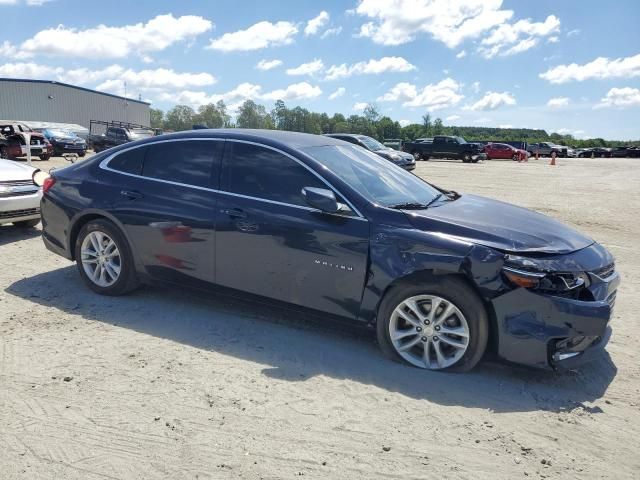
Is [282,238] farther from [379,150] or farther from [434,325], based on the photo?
[379,150]

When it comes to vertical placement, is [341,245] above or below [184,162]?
below

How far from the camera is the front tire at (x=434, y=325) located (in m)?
3.57

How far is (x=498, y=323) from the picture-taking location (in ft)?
11.6

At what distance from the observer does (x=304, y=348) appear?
13.4ft

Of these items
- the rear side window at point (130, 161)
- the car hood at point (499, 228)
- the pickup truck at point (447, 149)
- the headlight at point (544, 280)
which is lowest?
the headlight at point (544, 280)

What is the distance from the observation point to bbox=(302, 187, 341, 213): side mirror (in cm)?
388

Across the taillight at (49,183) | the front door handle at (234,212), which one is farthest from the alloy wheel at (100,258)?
the front door handle at (234,212)

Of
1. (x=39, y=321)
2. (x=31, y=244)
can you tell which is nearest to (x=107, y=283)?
(x=39, y=321)

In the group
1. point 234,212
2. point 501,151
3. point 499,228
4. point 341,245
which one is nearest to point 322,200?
point 341,245

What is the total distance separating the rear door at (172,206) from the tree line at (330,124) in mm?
→ 36234

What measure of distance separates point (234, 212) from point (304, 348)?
123 cm

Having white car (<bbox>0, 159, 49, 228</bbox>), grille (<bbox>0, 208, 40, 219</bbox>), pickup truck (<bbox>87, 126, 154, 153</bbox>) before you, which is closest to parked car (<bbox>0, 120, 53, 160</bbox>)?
pickup truck (<bbox>87, 126, 154, 153</bbox>)

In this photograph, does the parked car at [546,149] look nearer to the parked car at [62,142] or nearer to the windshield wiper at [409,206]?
the parked car at [62,142]

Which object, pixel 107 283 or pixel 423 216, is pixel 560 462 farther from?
pixel 107 283
